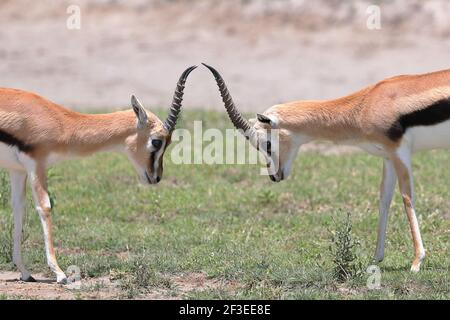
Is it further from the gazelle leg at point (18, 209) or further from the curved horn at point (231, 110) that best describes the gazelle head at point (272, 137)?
the gazelle leg at point (18, 209)

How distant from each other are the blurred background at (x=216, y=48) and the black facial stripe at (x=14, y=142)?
8565 mm

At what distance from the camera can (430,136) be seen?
29.0 feet

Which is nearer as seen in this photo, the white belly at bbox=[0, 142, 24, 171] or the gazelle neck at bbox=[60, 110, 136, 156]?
the white belly at bbox=[0, 142, 24, 171]

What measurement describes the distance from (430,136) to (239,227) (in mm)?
2298

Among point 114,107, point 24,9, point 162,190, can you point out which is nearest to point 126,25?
point 24,9

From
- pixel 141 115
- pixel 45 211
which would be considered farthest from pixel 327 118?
pixel 45 211

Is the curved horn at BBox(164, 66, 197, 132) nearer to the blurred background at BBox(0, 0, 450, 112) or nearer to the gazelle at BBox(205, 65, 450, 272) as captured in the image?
the gazelle at BBox(205, 65, 450, 272)

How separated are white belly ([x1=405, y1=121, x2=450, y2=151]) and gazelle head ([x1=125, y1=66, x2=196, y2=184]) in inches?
71.9

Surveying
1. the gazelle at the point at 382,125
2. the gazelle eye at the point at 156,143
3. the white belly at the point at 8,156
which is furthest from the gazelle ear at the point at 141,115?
the white belly at the point at 8,156

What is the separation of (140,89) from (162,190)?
22.4 ft

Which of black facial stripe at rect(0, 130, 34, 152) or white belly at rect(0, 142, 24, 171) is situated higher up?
black facial stripe at rect(0, 130, 34, 152)

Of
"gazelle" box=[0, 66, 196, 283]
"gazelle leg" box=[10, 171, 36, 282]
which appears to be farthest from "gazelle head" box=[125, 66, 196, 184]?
"gazelle leg" box=[10, 171, 36, 282]

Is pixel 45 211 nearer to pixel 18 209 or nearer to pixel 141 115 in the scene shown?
pixel 18 209

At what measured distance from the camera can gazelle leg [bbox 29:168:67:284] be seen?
8383 mm
